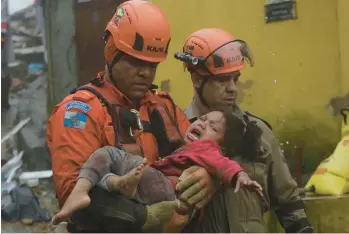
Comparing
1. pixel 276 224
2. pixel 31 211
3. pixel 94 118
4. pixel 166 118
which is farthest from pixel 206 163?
pixel 31 211

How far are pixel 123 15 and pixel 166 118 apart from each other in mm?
471

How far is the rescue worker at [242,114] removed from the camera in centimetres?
358

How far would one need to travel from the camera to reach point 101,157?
9.18 feet

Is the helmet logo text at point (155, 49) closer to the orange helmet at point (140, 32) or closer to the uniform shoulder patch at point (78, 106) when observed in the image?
the orange helmet at point (140, 32)

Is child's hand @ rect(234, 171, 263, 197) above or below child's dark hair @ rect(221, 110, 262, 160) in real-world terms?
below

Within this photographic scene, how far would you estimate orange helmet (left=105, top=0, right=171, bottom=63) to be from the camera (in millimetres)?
3131

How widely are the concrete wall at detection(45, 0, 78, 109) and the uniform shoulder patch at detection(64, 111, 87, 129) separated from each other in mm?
2726

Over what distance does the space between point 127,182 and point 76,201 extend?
0.20 meters

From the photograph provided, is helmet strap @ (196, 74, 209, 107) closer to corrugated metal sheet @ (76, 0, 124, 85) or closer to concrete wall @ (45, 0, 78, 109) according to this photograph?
corrugated metal sheet @ (76, 0, 124, 85)

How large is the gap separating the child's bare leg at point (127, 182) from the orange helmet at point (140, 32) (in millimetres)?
566

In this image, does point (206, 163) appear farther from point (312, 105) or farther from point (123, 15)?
point (312, 105)

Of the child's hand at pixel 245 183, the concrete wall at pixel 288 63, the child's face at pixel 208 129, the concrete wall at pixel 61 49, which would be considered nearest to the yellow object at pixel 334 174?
the concrete wall at pixel 288 63

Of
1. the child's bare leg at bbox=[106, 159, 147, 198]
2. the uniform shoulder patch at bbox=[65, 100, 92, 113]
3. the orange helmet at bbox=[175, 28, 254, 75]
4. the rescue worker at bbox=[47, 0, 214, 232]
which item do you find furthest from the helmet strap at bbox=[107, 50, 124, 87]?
the orange helmet at bbox=[175, 28, 254, 75]

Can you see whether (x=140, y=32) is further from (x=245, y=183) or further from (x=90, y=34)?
(x=90, y=34)
